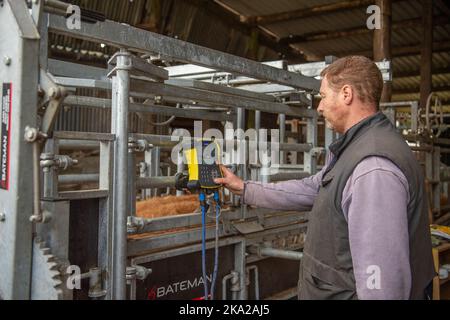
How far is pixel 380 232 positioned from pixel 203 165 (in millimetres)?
778

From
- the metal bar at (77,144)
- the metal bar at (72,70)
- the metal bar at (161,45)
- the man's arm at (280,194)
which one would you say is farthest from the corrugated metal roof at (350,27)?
the man's arm at (280,194)

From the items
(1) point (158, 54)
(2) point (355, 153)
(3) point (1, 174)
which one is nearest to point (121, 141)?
(1) point (158, 54)

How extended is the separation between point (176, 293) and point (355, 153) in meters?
1.09

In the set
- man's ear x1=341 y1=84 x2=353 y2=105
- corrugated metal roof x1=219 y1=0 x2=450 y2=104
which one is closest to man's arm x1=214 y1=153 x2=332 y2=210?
man's ear x1=341 y1=84 x2=353 y2=105

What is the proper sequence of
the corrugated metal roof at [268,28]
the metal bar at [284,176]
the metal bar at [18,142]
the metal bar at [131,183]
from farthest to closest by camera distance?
1. the corrugated metal roof at [268,28]
2. the metal bar at [284,176]
3. the metal bar at [131,183]
4. the metal bar at [18,142]

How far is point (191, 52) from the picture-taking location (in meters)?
1.80

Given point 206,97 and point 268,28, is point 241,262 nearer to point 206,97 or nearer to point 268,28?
point 206,97

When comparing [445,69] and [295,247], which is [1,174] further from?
[445,69]

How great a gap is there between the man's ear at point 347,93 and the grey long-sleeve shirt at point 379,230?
0.25 meters

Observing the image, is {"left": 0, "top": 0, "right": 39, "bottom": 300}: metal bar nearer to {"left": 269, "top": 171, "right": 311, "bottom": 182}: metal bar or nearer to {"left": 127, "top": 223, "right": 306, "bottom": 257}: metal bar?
{"left": 127, "top": 223, "right": 306, "bottom": 257}: metal bar

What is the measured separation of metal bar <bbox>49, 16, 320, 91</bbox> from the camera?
1.44 m

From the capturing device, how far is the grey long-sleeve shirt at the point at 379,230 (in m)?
1.27

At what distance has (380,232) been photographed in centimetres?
127

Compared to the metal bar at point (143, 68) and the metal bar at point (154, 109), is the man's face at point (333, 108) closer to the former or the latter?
the metal bar at point (143, 68)
